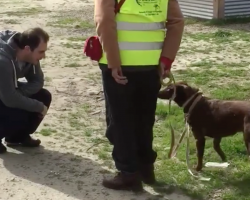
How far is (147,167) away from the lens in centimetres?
485

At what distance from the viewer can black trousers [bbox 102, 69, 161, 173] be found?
4.46m

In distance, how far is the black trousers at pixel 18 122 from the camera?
544cm

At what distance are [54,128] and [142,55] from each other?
2.19 m

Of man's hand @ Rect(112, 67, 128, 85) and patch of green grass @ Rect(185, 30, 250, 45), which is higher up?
man's hand @ Rect(112, 67, 128, 85)

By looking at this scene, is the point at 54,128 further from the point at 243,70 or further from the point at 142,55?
the point at 243,70

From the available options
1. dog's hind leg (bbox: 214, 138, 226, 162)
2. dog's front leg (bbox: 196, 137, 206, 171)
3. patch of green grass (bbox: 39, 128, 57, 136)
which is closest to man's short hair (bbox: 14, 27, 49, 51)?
patch of green grass (bbox: 39, 128, 57, 136)

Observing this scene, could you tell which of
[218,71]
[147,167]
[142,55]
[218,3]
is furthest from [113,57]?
[218,3]

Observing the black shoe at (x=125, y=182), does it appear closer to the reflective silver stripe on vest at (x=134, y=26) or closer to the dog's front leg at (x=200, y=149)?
the dog's front leg at (x=200, y=149)

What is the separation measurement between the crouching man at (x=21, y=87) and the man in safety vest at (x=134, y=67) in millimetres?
950

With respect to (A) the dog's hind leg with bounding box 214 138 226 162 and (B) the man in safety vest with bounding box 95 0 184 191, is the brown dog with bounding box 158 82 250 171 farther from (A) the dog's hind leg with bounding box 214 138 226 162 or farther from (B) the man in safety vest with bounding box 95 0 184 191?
(B) the man in safety vest with bounding box 95 0 184 191

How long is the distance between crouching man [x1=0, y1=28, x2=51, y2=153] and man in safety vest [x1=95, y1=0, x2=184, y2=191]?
0.95 metres

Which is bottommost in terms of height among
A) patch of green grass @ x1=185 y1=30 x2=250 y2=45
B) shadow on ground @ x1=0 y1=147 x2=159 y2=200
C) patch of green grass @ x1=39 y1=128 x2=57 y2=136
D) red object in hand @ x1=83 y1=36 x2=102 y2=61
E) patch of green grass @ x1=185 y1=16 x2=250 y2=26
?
patch of green grass @ x1=185 y1=16 x2=250 y2=26

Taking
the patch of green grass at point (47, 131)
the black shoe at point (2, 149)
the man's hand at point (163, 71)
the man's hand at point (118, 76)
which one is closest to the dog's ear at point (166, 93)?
the man's hand at point (163, 71)

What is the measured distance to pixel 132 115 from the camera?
459cm
